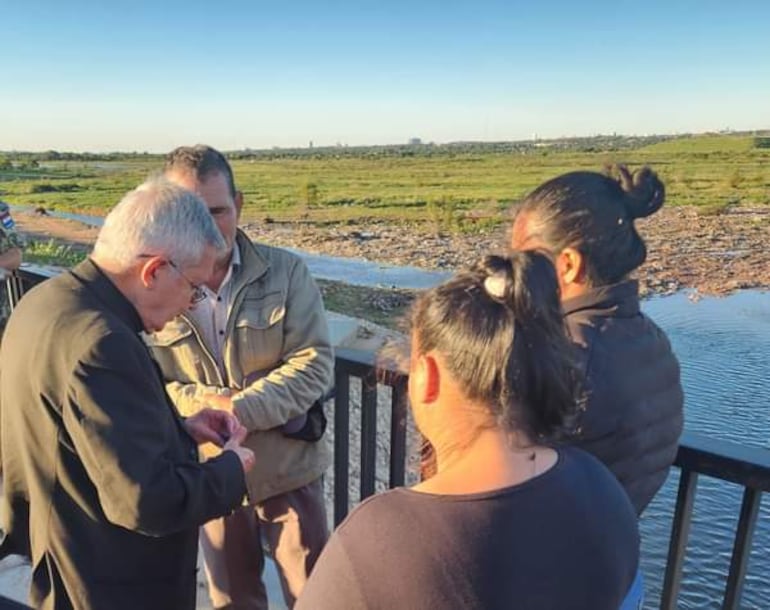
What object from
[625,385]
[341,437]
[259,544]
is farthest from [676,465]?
[259,544]

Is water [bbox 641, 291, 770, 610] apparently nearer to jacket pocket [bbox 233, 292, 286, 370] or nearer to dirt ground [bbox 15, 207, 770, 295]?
jacket pocket [bbox 233, 292, 286, 370]

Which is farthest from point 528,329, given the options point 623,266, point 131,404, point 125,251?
point 125,251

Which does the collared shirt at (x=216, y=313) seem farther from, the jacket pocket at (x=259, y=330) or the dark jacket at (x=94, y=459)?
the dark jacket at (x=94, y=459)

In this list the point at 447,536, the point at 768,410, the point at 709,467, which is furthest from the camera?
the point at 768,410

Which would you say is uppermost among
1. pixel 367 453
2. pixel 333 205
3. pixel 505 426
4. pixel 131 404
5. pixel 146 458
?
pixel 505 426

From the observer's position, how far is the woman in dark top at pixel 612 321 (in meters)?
1.25

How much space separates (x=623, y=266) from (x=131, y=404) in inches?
39.6

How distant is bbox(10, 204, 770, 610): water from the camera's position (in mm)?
5086

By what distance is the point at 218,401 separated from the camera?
74.4 inches

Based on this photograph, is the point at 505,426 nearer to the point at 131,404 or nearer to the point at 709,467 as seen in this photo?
the point at 131,404

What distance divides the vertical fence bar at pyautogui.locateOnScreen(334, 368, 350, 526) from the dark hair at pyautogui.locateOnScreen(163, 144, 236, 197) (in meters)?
0.73

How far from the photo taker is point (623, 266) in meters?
1.39

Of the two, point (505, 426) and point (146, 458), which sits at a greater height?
point (505, 426)

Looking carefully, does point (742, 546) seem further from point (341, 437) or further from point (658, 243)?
point (658, 243)
